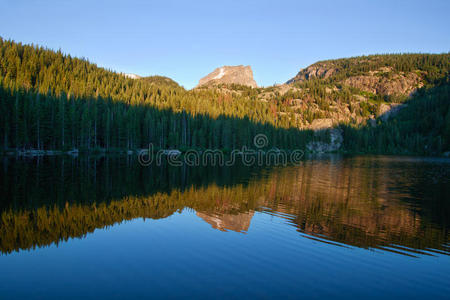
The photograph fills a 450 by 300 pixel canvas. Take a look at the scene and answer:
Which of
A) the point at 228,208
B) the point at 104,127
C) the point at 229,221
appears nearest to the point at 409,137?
the point at 104,127

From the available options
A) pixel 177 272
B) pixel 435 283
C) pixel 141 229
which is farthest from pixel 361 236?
pixel 141 229

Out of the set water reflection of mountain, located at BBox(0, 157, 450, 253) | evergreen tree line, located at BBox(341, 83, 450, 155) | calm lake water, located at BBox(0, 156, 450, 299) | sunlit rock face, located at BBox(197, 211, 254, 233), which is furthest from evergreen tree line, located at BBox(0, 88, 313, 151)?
evergreen tree line, located at BBox(341, 83, 450, 155)

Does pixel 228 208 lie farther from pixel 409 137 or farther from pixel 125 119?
pixel 409 137

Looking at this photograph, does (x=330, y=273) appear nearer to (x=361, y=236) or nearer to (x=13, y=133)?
(x=361, y=236)

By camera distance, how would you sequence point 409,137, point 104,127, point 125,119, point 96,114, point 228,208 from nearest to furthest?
point 228,208
point 96,114
point 104,127
point 125,119
point 409,137

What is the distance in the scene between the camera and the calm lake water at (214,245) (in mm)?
9656

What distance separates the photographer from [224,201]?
24.2 meters

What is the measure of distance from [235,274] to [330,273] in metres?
3.79

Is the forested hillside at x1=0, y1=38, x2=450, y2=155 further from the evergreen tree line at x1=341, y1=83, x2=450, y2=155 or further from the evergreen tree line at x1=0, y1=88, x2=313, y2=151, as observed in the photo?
the evergreen tree line at x1=341, y1=83, x2=450, y2=155

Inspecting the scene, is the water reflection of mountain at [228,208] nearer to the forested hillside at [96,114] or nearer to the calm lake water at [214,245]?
the calm lake water at [214,245]

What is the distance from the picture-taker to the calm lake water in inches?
380

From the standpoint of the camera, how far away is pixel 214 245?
46.0 ft

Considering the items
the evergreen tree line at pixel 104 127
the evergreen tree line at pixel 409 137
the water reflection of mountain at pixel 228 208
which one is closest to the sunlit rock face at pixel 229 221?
the water reflection of mountain at pixel 228 208

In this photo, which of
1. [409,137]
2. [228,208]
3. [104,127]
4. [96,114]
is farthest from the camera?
[409,137]
